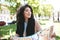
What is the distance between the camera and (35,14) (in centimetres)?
113

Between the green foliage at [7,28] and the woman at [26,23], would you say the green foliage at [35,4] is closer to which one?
the woman at [26,23]

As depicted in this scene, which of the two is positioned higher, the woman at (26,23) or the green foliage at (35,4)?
the green foliage at (35,4)

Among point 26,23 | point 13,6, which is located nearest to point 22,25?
point 26,23

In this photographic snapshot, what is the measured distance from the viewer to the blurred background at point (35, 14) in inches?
44.1

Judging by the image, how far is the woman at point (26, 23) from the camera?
1120 millimetres

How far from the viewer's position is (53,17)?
45.2 inches

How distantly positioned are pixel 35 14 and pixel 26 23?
95 mm

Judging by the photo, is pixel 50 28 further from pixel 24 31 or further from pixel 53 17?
pixel 24 31

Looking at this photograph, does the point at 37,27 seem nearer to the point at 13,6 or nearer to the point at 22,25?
the point at 22,25

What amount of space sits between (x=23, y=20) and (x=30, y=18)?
0.05 metres

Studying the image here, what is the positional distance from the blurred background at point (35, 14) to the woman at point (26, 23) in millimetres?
30

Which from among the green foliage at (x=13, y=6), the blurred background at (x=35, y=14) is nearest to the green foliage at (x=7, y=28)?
the blurred background at (x=35, y=14)

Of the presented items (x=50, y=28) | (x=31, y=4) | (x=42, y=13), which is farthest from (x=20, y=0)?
(x=50, y=28)

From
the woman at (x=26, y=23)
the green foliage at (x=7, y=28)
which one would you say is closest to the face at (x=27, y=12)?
the woman at (x=26, y=23)
